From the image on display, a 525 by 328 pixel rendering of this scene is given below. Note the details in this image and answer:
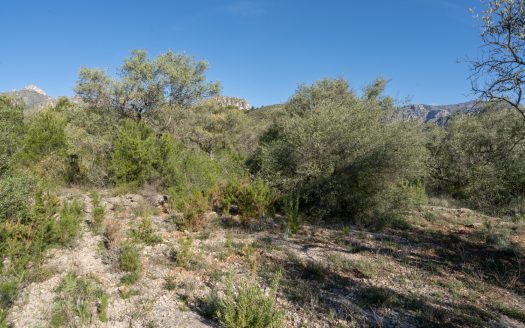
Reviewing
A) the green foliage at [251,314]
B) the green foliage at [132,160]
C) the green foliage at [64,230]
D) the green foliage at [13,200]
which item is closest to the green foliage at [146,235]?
the green foliage at [64,230]

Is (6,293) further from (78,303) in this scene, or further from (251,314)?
(251,314)

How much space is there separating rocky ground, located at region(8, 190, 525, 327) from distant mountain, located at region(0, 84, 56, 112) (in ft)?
57.4

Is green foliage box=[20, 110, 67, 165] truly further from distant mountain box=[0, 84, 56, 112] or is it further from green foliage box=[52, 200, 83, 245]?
distant mountain box=[0, 84, 56, 112]

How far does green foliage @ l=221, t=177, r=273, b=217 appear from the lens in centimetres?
1027

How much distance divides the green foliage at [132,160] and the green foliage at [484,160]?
11.1 m

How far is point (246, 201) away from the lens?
10375 mm

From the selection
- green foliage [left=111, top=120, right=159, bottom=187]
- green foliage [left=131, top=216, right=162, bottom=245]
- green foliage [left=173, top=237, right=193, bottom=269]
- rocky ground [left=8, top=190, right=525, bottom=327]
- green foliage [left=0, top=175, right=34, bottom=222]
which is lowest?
rocky ground [left=8, top=190, right=525, bottom=327]

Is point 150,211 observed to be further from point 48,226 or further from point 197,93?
point 197,93

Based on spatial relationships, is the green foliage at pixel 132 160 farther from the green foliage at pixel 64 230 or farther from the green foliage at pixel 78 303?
the green foliage at pixel 78 303

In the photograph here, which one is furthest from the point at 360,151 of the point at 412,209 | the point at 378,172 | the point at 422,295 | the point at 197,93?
the point at 197,93

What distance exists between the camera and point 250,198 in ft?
34.1

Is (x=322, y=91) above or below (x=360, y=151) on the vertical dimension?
above

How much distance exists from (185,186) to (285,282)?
701 centimetres

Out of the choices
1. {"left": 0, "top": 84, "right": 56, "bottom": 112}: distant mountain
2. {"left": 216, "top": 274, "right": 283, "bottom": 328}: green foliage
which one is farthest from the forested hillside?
{"left": 0, "top": 84, "right": 56, "bottom": 112}: distant mountain
